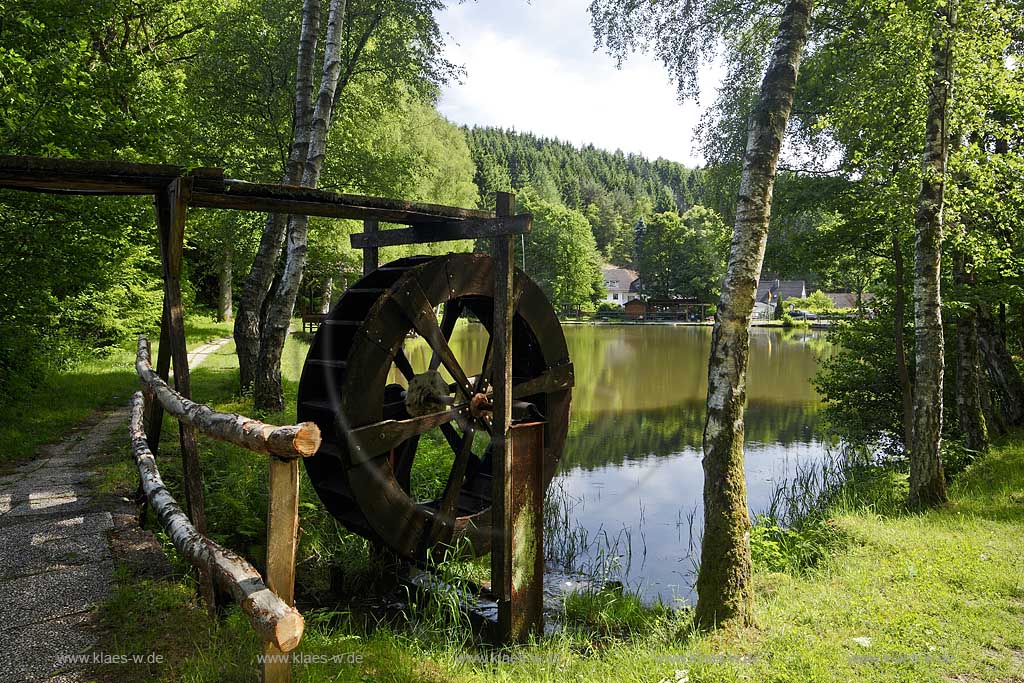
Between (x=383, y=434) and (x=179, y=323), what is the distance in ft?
5.80

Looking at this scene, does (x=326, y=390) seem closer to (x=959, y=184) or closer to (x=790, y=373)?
(x=959, y=184)

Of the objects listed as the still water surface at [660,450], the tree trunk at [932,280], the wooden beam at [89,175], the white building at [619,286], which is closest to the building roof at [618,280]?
the white building at [619,286]

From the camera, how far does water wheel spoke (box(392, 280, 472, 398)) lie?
16.2ft

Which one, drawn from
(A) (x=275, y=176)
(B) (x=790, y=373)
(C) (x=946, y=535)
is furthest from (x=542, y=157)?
(C) (x=946, y=535)

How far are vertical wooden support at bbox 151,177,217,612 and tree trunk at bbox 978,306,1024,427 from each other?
33.3ft

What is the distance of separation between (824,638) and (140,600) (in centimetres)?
358

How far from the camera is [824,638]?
3633 mm

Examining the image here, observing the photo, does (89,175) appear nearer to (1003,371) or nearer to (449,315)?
(449,315)

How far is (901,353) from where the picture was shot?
A: 8.77 meters

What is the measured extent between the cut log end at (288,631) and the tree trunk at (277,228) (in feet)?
21.2

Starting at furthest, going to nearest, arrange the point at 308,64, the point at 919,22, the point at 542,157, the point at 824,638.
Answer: the point at 542,157 < the point at 308,64 < the point at 919,22 < the point at 824,638

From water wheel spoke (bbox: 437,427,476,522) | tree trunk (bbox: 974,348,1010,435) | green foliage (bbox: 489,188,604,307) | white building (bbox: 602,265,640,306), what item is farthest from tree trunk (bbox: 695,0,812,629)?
white building (bbox: 602,265,640,306)
